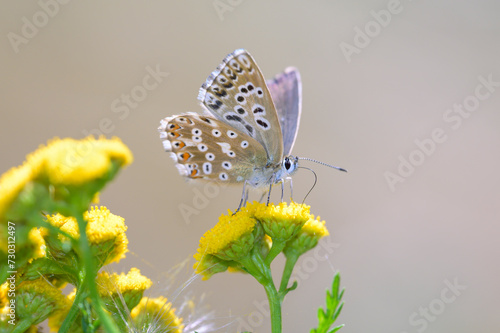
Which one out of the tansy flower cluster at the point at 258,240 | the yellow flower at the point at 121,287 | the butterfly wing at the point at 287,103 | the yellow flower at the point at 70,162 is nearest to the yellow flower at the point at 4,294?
the yellow flower at the point at 121,287

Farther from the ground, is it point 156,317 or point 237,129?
point 237,129

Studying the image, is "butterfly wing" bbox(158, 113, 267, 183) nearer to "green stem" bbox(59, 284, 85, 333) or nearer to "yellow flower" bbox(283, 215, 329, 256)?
"yellow flower" bbox(283, 215, 329, 256)

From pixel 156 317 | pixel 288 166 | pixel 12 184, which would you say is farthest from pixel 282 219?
pixel 12 184

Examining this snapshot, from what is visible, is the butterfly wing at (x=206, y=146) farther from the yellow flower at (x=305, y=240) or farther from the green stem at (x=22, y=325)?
the green stem at (x=22, y=325)

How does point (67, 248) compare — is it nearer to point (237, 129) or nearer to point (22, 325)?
point (22, 325)

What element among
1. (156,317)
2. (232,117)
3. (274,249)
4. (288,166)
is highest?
(232,117)

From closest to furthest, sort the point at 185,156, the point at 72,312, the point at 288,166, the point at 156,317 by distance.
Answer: the point at 72,312 < the point at 156,317 < the point at 185,156 < the point at 288,166

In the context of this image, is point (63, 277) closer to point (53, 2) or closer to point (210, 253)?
point (210, 253)

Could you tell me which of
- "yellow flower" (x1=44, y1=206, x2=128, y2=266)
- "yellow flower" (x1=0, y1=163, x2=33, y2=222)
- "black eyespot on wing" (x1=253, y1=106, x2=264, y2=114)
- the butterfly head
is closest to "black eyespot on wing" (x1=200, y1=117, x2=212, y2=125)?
"black eyespot on wing" (x1=253, y1=106, x2=264, y2=114)
